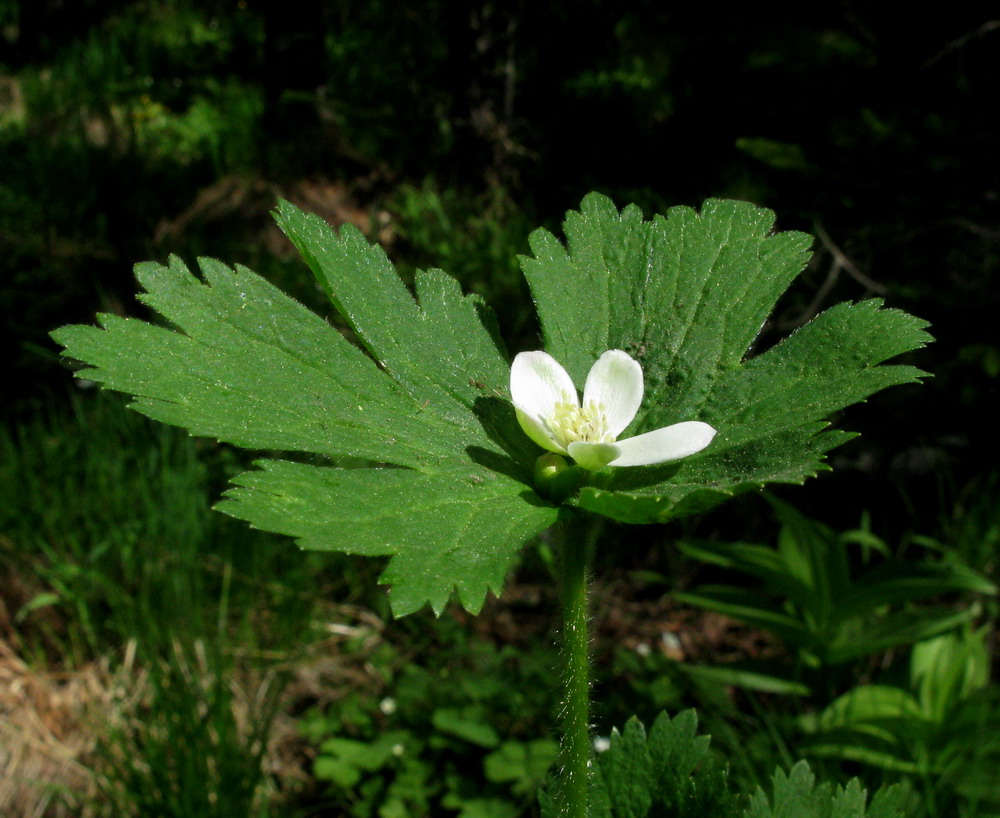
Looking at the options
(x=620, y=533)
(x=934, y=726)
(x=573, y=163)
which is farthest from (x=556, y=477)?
(x=573, y=163)

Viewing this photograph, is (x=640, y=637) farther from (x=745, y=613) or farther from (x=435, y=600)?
(x=435, y=600)

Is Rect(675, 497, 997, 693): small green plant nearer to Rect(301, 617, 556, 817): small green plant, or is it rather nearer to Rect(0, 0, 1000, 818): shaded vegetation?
Rect(0, 0, 1000, 818): shaded vegetation

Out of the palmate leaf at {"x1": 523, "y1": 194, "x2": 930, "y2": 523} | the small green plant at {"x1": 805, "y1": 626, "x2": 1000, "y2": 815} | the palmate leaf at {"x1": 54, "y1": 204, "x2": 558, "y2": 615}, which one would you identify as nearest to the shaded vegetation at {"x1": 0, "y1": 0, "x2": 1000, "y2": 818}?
the small green plant at {"x1": 805, "y1": 626, "x2": 1000, "y2": 815}

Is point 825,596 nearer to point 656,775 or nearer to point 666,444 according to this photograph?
point 656,775

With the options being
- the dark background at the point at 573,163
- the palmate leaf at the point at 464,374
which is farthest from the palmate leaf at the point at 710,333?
the dark background at the point at 573,163

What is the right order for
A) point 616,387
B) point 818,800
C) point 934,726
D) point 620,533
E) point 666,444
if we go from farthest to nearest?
1. point 620,533
2. point 934,726
3. point 818,800
4. point 616,387
5. point 666,444

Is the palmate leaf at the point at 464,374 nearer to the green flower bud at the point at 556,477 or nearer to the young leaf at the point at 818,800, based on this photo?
the green flower bud at the point at 556,477
